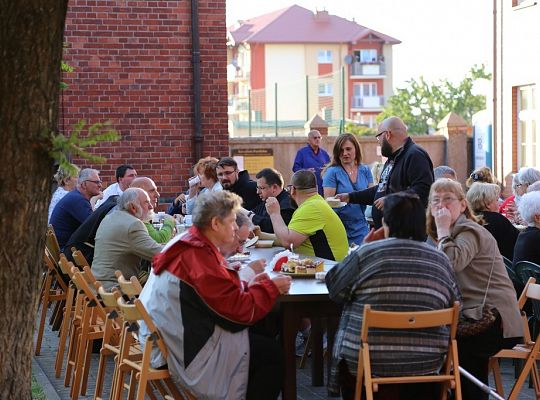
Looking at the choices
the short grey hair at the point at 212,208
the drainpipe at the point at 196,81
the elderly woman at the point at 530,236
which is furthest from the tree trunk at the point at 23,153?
the drainpipe at the point at 196,81

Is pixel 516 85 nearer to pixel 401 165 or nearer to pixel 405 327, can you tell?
pixel 401 165

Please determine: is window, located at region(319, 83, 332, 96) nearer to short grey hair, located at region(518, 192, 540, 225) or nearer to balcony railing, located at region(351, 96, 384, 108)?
short grey hair, located at region(518, 192, 540, 225)

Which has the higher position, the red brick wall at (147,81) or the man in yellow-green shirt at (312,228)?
the red brick wall at (147,81)

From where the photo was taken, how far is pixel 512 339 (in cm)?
700

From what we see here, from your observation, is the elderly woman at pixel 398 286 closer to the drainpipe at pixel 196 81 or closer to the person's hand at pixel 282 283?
the person's hand at pixel 282 283

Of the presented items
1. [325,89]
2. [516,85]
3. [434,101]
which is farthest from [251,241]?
[434,101]

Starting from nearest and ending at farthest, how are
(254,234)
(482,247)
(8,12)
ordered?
(8,12) → (482,247) → (254,234)

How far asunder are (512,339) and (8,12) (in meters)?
3.83

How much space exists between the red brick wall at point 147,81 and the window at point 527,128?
30.4 ft

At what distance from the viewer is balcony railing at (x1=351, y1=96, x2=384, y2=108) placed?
109m

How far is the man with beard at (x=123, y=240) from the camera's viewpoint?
9352mm

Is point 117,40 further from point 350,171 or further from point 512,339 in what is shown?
point 512,339

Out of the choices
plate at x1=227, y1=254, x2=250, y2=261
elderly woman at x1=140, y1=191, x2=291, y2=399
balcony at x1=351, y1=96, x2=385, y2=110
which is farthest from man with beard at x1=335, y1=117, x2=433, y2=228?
balcony at x1=351, y1=96, x2=385, y2=110

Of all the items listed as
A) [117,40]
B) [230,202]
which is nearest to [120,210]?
[230,202]
